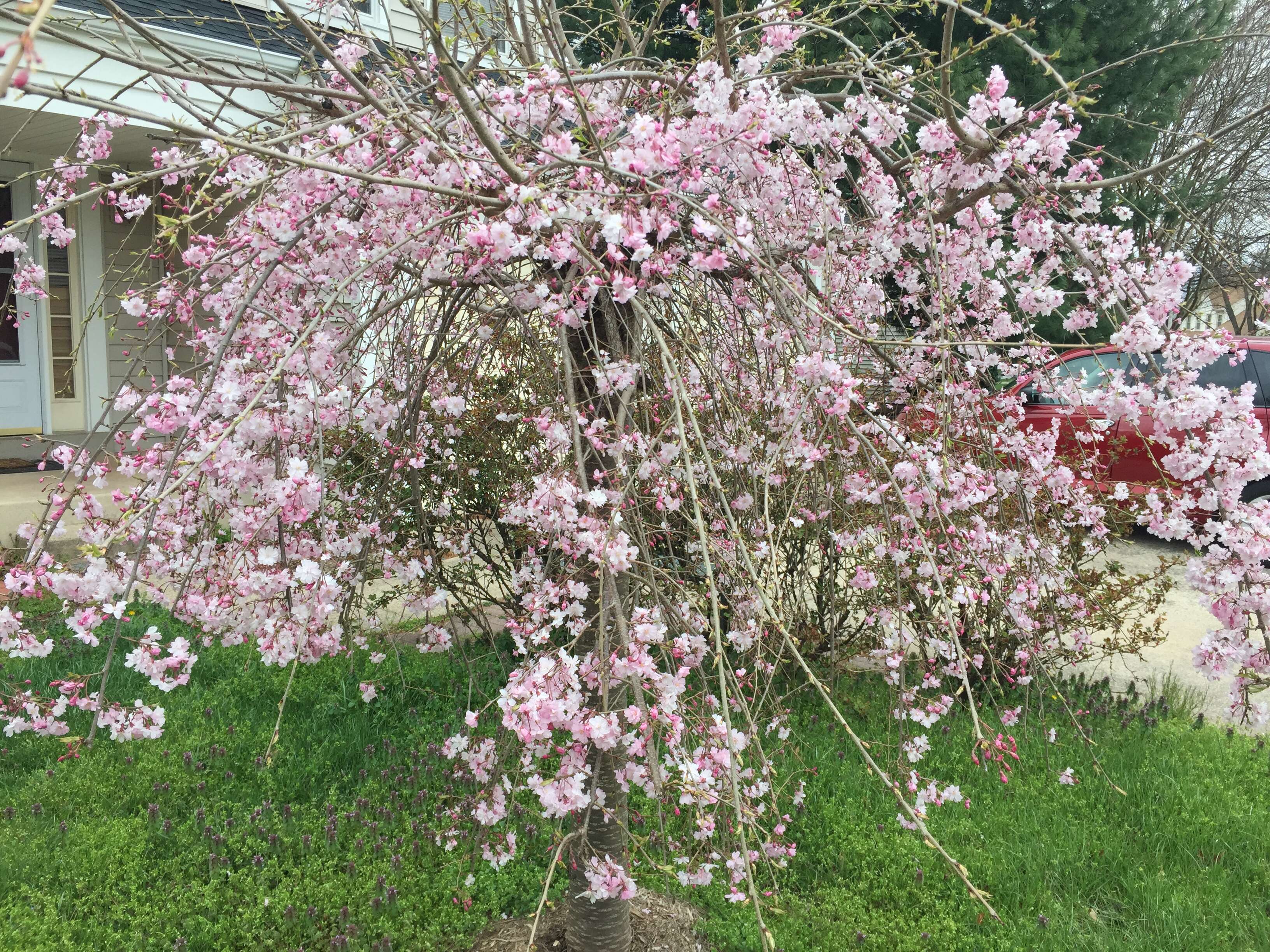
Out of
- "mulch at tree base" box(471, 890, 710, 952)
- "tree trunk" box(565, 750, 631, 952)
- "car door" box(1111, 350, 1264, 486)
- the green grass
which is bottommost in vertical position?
"mulch at tree base" box(471, 890, 710, 952)

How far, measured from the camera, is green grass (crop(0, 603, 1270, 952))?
277 cm

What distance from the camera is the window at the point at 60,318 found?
828 cm

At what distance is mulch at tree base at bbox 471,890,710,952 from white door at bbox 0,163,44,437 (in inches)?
287

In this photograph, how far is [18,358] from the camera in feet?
26.2

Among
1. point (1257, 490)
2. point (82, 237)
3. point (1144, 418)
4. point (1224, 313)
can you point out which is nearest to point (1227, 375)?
point (1257, 490)

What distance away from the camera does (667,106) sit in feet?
6.56

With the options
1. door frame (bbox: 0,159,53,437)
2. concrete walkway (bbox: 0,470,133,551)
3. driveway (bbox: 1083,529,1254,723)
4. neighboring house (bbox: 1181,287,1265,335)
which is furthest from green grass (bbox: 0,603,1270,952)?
door frame (bbox: 0,159,53,437)

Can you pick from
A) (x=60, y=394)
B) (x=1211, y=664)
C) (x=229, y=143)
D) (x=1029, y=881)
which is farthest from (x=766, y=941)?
(x=60, y=394)

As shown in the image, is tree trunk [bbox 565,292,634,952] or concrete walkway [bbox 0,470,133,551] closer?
tree trunk [bbox 565,292,634,952]

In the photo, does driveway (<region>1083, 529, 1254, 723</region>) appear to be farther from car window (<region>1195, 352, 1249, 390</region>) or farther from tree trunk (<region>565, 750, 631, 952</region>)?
tree trunk (<region>565, 750, 631, 952</region>)

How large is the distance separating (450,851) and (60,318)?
25.8 ft

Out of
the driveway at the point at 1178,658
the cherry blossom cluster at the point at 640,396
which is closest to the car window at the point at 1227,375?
the driveway at the point at 1178,658

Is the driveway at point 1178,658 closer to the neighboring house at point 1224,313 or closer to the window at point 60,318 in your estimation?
the neighboring house at point 1224,313

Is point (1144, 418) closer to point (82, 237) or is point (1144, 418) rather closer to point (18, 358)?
point (82, 237)
